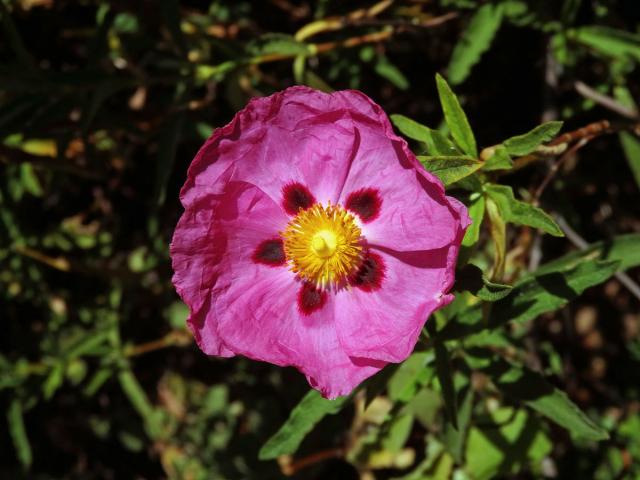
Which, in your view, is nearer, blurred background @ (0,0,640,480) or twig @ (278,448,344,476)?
blurred background @ (0,0,640,480)

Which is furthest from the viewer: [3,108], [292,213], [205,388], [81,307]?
[205,388]

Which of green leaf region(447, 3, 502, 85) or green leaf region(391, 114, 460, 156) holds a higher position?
green leaf region(391, 114, 460, 156)

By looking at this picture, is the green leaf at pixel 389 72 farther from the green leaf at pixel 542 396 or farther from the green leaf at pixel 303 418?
the green leaf at pixel 303 418

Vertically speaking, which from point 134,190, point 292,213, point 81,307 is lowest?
point 81,307

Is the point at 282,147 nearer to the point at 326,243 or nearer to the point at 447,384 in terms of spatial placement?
the point at 326,243

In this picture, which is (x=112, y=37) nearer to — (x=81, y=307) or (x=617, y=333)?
(x=81, y=307)

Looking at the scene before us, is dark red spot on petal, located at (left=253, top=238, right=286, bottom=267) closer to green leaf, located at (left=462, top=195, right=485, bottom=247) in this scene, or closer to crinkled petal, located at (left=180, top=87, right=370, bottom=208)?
crinkled petal, located at (left=180, top=87, right=370, bottom=208)

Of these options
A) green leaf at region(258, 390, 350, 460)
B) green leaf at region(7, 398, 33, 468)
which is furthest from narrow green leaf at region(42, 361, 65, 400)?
green leaf at region(258, 390, 350, 460)

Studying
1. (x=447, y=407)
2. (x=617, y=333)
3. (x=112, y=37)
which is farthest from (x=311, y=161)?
(x=617, y=333)
